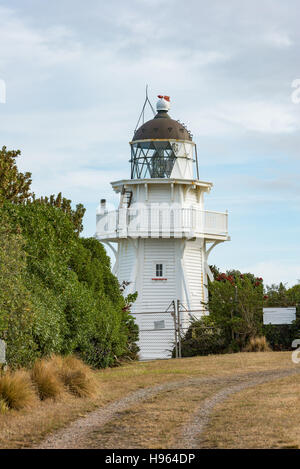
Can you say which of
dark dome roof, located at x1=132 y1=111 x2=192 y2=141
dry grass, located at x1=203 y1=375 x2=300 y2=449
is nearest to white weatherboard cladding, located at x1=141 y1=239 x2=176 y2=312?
dark dome roof, located at x1=132 y1=111 x2=192 y2=141

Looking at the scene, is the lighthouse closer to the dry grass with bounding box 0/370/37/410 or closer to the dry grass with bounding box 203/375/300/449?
the dry grass with bounding box 203/375/300/449

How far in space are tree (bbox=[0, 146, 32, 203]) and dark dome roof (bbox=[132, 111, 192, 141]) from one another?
9694 mm

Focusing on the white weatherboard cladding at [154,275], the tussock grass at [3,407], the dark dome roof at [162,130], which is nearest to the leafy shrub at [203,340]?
the white weatherboard cladding at [154,275]

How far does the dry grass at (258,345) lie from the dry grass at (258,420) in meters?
10.7

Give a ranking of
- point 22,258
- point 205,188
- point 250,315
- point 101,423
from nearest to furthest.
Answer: point 101,423
point 22,258
point 250,315
point 205,188

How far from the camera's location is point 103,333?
21250 millimetres

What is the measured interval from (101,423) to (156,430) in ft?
4.13

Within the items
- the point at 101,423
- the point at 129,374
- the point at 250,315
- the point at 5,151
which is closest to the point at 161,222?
the point at 250,315

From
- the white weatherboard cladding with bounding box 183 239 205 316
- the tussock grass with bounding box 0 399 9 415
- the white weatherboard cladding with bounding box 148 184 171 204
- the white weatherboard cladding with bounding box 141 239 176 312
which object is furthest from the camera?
the white weatherboard cladding with bounding box 148 184 171 204

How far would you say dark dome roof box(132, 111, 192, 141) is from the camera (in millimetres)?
34312

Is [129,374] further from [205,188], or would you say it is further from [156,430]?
[205,188]

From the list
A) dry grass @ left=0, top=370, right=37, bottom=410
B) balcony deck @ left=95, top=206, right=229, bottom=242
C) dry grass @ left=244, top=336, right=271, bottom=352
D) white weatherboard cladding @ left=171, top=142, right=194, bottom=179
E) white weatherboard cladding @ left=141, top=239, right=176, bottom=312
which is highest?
white weatherboard cladding @ left=171, top=142, right=194, bottom=179

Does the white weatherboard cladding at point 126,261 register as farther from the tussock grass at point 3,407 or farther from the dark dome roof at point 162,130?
the tussock grass at point 3,407

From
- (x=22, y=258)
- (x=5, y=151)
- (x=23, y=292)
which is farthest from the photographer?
(x=5, y=151)
